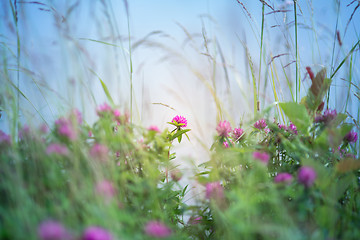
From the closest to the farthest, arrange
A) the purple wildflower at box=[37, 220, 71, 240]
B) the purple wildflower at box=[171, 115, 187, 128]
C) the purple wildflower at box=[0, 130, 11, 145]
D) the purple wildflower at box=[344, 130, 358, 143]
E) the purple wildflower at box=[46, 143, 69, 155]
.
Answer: the purple wildflower at box=[37, 220, 71, 240] → the purple wildflower at box=[46, 143, 69, 155] → the purple wildflower at box=[0, 130, 11, 145] → the purple wildflower at box=[344, 130, 358, 143] → the purple wildflower at box=[171, 115, 187, 128]

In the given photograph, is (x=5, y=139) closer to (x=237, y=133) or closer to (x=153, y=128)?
(x=153, y=128)

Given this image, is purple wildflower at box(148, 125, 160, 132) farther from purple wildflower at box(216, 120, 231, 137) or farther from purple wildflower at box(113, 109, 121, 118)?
purple wildflower at box(216, 120, 231, 137)

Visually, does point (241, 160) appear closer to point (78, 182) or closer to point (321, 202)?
point (321, 202)

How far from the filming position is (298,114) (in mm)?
935

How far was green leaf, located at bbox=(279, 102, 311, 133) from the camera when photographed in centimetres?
92

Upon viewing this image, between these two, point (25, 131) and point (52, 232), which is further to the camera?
point (25, 131)

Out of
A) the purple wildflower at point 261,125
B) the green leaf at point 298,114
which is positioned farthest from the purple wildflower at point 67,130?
the purple wildflower at point 261,125

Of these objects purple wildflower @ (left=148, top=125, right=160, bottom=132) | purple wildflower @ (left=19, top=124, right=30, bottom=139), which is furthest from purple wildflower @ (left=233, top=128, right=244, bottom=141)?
purple wildflower @ (left=19, top=124, right=30, bottom=139)

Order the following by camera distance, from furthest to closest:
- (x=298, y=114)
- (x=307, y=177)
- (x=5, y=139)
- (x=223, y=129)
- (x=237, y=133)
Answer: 1. (x=237, y=133)
2. (x=223, y=129)
3. (x=298, y=114)
4. (x=5, y=139)
5. (x=307, y=177)

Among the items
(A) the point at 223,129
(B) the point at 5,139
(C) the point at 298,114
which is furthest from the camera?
(A) the point at 223,129

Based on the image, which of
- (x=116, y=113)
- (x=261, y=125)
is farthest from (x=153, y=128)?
(x=261, y=125)

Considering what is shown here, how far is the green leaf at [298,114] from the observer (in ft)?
3.01

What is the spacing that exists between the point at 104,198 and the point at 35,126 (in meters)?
0.34

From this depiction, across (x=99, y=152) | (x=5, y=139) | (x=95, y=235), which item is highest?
(x=5, y=139)
